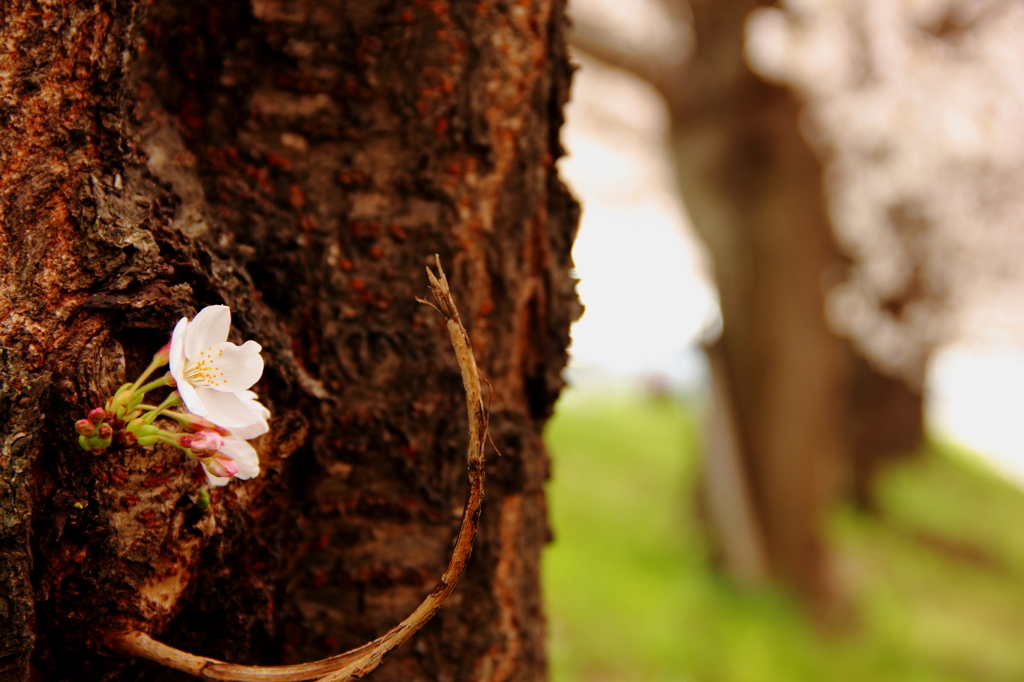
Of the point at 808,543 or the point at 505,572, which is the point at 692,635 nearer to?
the point at 808,543

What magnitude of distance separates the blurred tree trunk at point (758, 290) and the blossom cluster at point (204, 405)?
15.6ft

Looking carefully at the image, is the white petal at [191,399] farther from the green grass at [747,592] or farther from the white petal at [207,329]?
the green grass at [747,592]

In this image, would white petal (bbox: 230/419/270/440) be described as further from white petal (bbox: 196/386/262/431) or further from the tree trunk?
the tree trunk

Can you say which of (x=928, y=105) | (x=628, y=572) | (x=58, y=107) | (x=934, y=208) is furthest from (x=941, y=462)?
(x=58, y=107)

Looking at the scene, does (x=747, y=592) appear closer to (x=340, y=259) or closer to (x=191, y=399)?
(x=340, y=259)

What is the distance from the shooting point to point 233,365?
0.95 metres

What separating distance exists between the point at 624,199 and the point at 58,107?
1226cm

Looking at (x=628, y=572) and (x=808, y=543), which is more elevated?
(x=808, y=543)

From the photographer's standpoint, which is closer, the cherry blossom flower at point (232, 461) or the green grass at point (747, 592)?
the cherry blossom flower at point (232, 461)

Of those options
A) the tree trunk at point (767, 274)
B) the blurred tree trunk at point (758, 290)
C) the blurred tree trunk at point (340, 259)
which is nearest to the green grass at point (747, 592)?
the blurred tree trunk at point (758, 290)

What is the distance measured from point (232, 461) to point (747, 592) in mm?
4951

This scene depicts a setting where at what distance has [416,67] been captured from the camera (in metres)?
1.38

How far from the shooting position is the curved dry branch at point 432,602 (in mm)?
878

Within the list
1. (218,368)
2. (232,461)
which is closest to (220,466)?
(232,461)
